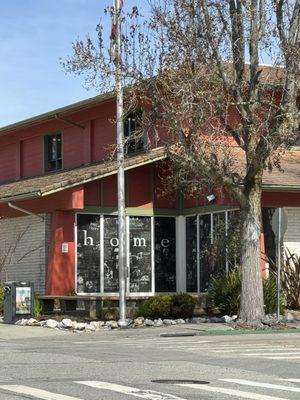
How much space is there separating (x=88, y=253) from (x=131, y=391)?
16643mm

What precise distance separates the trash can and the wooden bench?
4.67ft

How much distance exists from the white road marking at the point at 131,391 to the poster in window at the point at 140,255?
54.4 ft

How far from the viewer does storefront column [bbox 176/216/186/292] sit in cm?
2731

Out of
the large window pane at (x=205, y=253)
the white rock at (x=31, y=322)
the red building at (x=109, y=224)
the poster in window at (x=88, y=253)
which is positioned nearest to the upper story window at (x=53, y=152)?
the red building at (x=109, y=224)

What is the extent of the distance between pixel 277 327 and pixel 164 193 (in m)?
6.83

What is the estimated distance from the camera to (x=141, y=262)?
88.6 ft

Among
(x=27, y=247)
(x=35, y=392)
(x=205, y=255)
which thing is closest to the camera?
(x=35, y=392)

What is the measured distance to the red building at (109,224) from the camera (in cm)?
2495

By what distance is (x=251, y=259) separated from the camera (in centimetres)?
1936

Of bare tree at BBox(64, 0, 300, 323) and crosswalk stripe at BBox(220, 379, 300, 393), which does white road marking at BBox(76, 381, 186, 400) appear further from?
bare tree at BBox(64, 0, 300, 323)

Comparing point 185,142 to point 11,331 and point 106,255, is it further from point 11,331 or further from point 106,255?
point 106,255

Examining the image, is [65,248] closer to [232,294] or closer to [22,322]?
[22,322]

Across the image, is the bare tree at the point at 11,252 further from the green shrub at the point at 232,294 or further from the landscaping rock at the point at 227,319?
the landscaping rock at the point at 227,319

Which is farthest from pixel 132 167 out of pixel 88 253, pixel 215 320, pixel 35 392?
pixel 35 392
